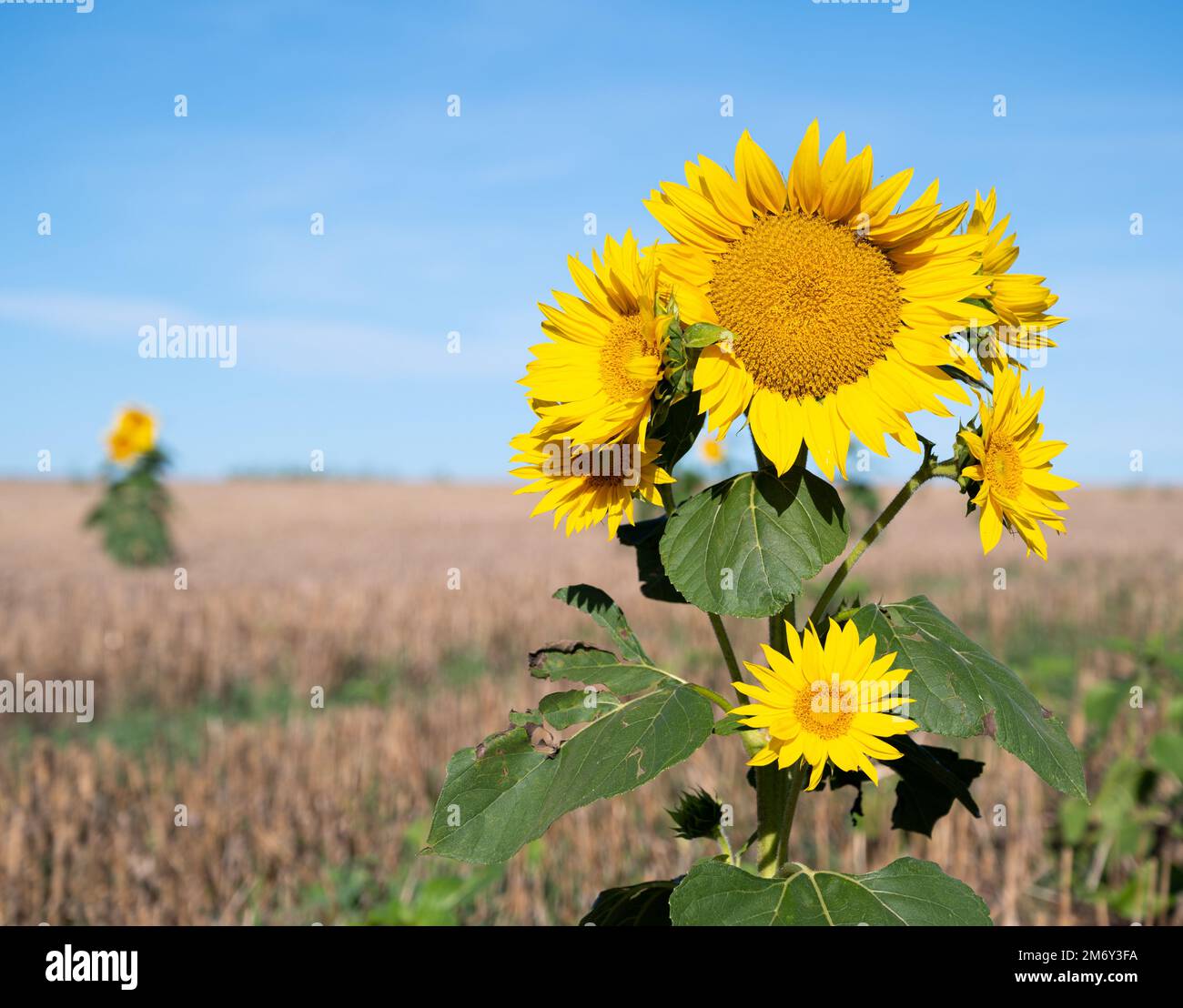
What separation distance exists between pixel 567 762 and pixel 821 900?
1.46 feet

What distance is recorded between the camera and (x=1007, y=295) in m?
1.78

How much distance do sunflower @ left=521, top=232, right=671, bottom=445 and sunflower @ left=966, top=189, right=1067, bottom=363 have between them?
1.91 feet

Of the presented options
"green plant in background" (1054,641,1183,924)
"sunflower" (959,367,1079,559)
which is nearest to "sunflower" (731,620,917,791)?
"sunflower" (959,367,1079,559)

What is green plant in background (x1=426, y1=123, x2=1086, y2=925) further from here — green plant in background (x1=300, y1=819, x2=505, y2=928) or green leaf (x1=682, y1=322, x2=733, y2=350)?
green plant in background (x1=300, y1=819, x2=505, y2=928)

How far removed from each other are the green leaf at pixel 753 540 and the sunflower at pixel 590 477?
9cm

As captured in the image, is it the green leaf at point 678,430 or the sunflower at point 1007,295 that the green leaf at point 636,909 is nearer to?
the green leaf at point 678,430

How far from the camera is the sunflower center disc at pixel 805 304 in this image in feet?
5.20

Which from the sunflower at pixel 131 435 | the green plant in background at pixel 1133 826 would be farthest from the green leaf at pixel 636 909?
the sunflower at pixel 131 435

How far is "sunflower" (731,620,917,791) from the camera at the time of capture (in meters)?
1.64

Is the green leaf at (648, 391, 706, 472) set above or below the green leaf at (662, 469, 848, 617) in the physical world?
above

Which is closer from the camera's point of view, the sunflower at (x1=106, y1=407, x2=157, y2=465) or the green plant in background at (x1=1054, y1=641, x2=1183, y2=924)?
the green plant in background at (x1=1054, y1=641, x2=1183, y2=924)
